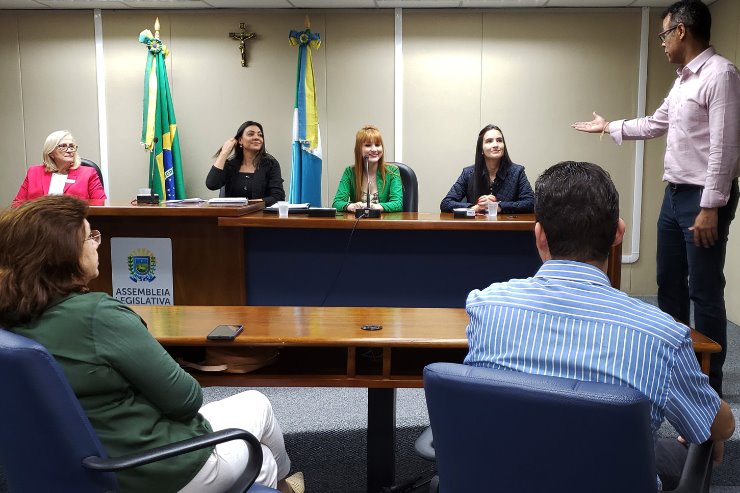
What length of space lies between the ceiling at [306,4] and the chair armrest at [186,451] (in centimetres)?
440

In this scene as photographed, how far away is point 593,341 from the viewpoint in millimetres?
1065

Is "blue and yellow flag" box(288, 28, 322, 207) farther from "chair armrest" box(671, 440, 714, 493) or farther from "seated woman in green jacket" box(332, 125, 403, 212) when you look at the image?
"chair armrest" box(671, 440, 714, 493)

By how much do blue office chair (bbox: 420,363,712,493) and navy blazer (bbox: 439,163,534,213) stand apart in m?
2.82

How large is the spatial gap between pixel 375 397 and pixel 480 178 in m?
2.28

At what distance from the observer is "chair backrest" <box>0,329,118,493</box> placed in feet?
3.64

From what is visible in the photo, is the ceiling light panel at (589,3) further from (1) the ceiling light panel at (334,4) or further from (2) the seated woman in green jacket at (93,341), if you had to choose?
(2) the seated woman in green jacket at (93,341)

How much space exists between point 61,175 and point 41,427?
330 centimetres

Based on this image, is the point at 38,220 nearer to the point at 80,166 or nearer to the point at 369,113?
the point at 80,166

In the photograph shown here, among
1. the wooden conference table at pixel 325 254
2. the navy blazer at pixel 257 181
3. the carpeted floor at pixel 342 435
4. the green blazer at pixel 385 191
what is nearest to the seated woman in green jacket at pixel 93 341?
the carpeted floor at pixel 342 435

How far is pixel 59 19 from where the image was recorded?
18.0 feet

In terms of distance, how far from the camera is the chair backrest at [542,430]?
91 centimetres

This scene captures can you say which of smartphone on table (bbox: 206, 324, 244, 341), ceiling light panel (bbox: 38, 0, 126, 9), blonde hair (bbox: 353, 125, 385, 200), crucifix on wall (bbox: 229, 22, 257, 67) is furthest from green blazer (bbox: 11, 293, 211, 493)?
ceiling light panel (bbox: 38, 0, 126, 9)

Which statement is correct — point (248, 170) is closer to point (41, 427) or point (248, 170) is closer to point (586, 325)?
point (41, 427)

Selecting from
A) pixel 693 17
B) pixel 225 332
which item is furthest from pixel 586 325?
pixel 693 17
